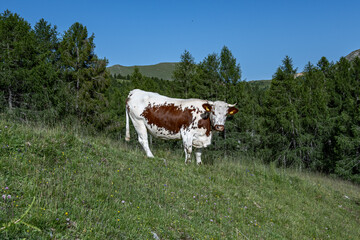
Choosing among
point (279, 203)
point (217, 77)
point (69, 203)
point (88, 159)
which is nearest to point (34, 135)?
point (88, 159)

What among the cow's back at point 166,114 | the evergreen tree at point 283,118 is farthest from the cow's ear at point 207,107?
the evergreen tree at point 283,118

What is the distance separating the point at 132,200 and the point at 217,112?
5.06 m

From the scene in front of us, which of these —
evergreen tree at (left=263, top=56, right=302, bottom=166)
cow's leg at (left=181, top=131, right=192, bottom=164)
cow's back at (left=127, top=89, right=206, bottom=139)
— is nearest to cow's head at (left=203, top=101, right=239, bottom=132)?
cow's back at (left=127, top=89, right=206, bottom=139)

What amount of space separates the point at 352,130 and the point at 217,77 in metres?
14.9

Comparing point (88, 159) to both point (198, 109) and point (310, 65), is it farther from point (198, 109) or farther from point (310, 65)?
point (310, 65)

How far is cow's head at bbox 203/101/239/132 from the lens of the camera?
27.2 feet

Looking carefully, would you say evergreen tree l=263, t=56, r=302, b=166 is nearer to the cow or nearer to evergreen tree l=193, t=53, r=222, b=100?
evergreen tree l=193, t=53, r=222, b=100

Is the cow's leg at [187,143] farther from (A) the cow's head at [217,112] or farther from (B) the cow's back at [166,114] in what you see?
(A) the cow's head at [217,112]

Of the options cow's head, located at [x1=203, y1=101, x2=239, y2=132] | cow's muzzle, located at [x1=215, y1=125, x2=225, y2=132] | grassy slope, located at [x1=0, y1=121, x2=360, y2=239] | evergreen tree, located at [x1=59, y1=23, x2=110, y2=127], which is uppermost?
evergreen tree, located at [x1=59, y1=23, x2=110, y2=127]

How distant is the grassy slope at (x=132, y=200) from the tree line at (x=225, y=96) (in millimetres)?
18009

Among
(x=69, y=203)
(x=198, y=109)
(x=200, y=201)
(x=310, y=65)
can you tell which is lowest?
(x=200, y=201)

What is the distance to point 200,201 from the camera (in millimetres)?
5094

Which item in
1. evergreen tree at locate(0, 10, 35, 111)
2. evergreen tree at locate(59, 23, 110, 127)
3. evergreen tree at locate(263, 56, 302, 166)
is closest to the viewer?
evergreen tree at locate(0, 10, 35, 111)

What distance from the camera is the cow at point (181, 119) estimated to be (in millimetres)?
8648
